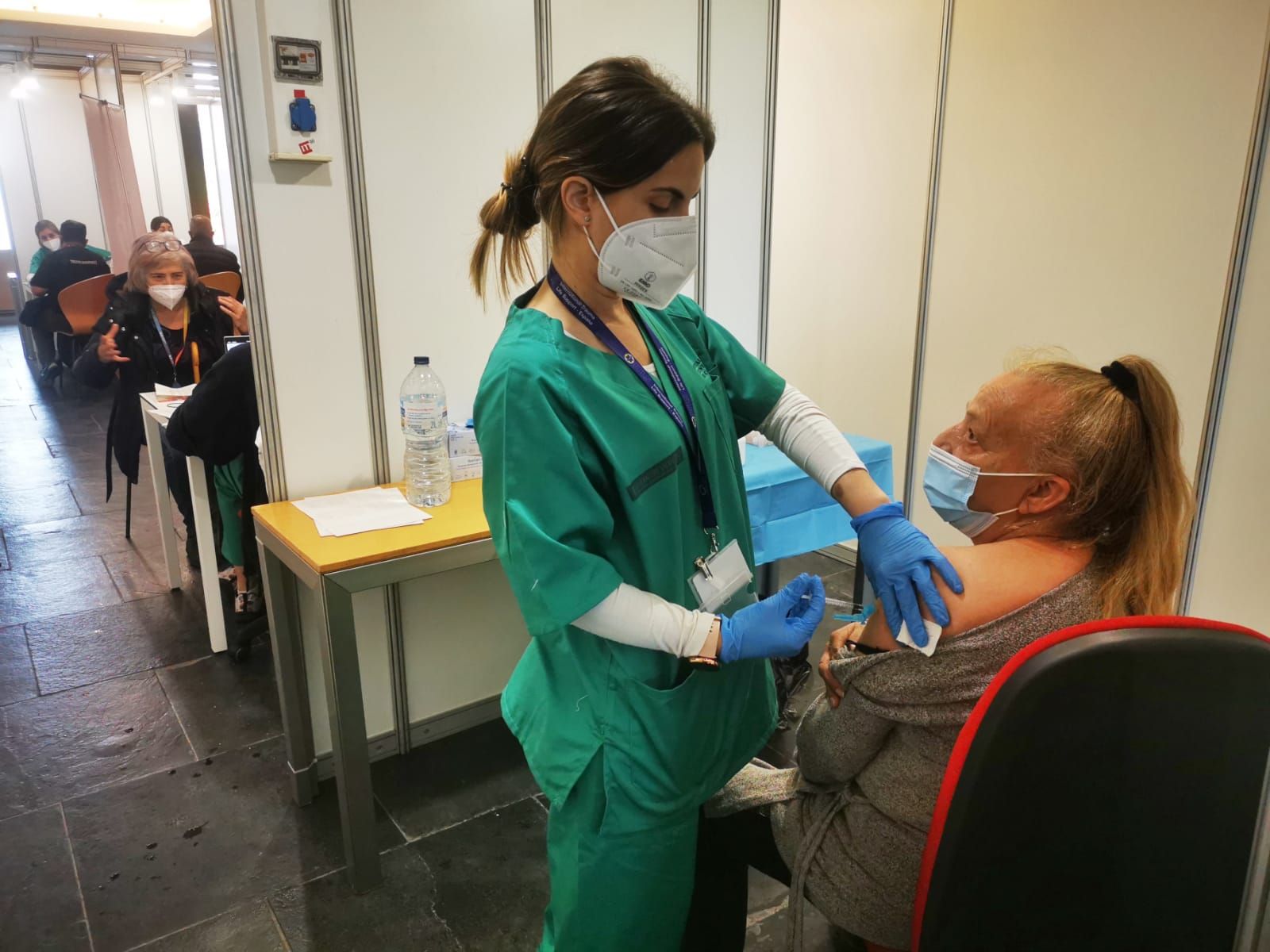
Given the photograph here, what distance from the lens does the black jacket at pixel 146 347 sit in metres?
3.21

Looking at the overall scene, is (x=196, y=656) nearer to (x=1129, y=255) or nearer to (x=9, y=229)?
(x=1129, y=255)

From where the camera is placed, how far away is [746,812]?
1.23 meters

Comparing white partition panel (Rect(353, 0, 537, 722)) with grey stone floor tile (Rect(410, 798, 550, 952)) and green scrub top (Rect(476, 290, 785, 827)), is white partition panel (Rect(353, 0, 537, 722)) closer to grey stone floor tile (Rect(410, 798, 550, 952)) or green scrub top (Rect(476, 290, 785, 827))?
grey stone floor tile (Rect(410, 798, 550, 952))

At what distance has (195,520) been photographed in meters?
2.82

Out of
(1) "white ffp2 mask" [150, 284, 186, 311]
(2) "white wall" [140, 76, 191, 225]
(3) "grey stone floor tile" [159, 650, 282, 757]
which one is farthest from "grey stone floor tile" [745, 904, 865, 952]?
(2) "white wall" [140, 76, 191, 225]

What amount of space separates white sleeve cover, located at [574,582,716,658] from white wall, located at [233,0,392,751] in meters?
1.32

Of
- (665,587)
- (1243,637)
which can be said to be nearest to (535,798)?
(665,587)

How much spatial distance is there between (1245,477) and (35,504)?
5.33 m

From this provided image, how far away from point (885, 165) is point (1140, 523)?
101 inches

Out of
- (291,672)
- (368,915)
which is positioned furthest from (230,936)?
(291,672)

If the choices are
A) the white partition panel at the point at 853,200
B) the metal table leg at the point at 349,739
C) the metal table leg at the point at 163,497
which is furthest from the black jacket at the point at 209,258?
the metal table leg at the point at 349,739

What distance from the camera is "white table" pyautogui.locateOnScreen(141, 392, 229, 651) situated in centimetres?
277

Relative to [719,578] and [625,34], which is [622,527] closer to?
[719,578]

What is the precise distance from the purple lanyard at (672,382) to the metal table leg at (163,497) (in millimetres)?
2671
